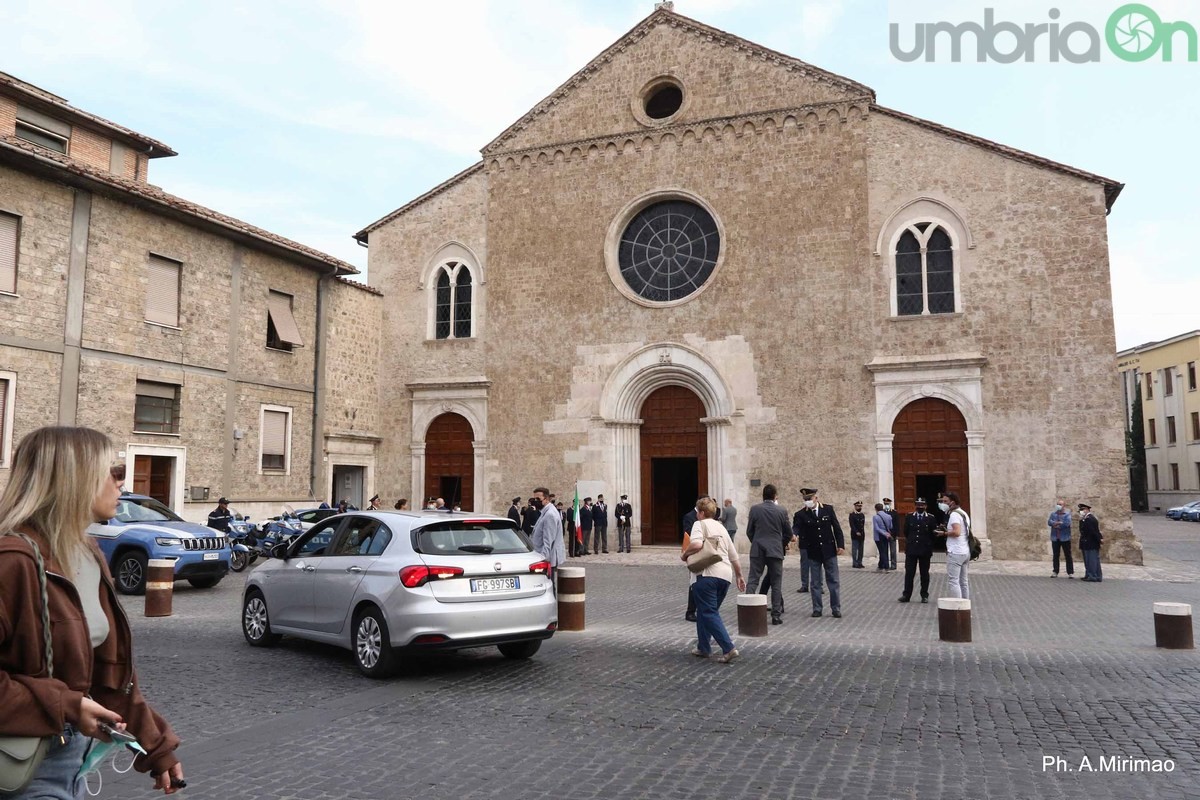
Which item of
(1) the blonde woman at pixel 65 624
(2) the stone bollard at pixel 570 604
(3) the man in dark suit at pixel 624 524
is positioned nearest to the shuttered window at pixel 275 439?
(3) the man in dark suit at pixel 624 524

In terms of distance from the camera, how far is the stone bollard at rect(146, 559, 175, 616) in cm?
1191

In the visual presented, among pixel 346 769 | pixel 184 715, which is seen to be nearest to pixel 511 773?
pixel 346 769

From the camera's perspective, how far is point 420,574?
7934 millimetres

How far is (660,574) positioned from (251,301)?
13123 mm

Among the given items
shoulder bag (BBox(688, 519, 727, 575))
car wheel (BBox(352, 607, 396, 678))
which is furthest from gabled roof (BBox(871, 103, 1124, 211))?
car wheel (BBox(352, 607, 396, 678))

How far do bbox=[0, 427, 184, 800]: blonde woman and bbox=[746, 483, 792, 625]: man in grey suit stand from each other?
375 inches

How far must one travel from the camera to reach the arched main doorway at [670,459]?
25359 mm

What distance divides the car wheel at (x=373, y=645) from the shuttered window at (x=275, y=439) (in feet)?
54.5

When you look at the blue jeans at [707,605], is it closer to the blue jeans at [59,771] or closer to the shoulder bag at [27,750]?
the blue jeans at [59,771]

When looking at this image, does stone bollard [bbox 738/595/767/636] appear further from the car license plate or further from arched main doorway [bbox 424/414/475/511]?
arched main doorway [bbox 424/414/475/511]

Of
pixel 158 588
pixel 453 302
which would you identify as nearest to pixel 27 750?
pixel 158 588

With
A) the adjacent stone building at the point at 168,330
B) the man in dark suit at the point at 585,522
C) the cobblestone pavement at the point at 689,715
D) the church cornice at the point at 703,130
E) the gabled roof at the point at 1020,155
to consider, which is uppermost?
the church cornice at the point at 703,130

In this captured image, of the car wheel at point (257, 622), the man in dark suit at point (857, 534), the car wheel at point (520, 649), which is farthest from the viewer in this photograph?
the man in dark suit at point (857, 534)

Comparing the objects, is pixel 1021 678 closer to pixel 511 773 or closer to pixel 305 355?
pixel 511 773
